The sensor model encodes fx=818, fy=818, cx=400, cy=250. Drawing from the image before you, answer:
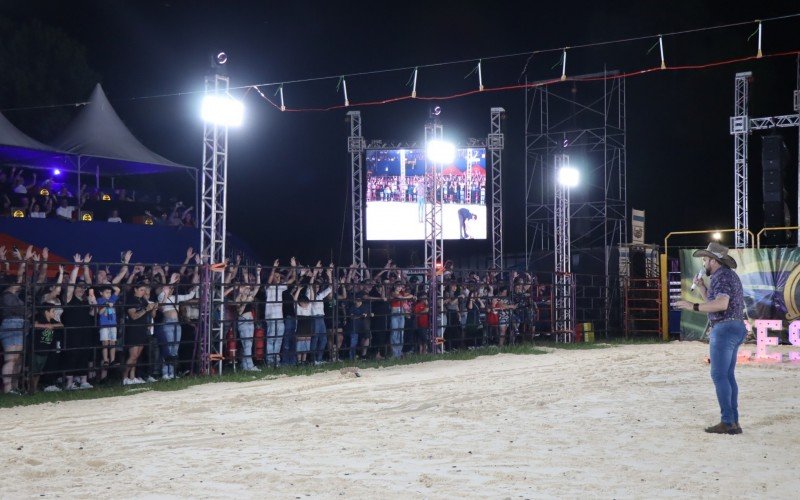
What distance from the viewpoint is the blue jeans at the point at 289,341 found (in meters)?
14.2

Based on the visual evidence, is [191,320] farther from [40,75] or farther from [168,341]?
[40,75]

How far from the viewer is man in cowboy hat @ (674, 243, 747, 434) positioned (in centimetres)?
729

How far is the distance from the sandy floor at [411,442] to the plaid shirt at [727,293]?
109 centimetres

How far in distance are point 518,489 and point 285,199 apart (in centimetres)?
3188

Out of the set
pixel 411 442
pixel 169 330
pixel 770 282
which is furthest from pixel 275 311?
pixel 770 282

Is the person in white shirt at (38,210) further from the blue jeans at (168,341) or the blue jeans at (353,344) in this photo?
the blue jeans at (353,344)

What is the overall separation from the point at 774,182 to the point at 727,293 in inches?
650

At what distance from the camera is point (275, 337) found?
13688mm

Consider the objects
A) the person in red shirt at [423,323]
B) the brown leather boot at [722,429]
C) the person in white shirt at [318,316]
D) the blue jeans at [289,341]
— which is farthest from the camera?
the person in red shirt at [423,323]

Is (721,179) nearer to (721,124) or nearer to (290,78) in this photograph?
(721,124)

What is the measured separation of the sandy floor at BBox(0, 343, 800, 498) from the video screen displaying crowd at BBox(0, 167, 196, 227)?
35.9 feet

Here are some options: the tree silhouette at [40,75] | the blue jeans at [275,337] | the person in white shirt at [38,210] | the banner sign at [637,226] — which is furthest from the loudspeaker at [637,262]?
the tree silhouette at [40,75]

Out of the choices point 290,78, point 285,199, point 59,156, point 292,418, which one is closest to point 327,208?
point 285,199

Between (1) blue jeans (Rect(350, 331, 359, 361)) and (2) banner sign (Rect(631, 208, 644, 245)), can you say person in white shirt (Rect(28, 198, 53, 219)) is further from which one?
(2) banner sign (Rect(631, 208, 644, 245))
